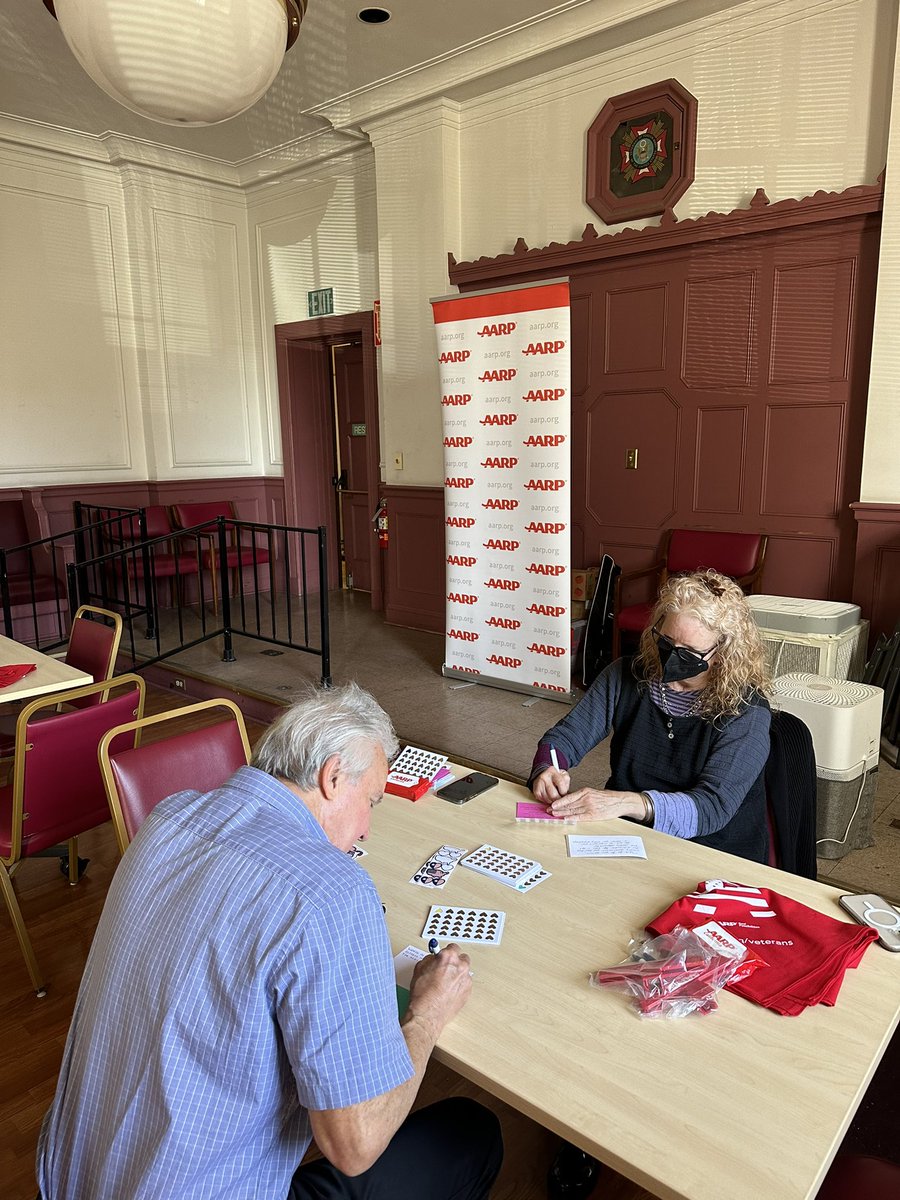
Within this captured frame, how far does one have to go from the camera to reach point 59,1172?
1.07 m

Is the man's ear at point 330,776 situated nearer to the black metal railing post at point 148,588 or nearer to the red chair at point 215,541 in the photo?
the black metal railing post at point 148,588

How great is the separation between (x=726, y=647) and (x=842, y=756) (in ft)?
4.14

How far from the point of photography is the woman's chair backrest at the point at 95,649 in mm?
2998

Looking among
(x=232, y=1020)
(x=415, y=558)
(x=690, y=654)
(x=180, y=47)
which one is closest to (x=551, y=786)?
(x=690, y=654)

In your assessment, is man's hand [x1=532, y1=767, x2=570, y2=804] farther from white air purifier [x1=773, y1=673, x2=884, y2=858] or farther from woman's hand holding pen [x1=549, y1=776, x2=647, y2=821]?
white air purifier [x1=773, y1=673, x2=884, y2=858]

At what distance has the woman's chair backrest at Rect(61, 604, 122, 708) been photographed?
3.00 m

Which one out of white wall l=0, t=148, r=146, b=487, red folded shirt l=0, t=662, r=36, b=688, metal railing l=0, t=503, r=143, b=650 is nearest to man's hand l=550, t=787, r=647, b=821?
red folded shirt l=0, t=662, r=36, b=688

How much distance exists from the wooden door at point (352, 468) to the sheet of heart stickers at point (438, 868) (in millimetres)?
5382

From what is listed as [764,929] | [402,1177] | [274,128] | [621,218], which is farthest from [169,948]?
[274,128]

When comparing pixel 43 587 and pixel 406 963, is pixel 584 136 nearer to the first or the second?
pixel 43 587

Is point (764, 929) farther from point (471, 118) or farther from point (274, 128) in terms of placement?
point (274, 128)

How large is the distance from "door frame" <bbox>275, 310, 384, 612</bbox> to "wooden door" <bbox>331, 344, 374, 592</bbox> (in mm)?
109

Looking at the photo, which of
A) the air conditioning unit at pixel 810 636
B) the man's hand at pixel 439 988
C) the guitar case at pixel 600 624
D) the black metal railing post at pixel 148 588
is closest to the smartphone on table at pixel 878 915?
the man's hand at pixel 439 988

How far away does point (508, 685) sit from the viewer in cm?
460
